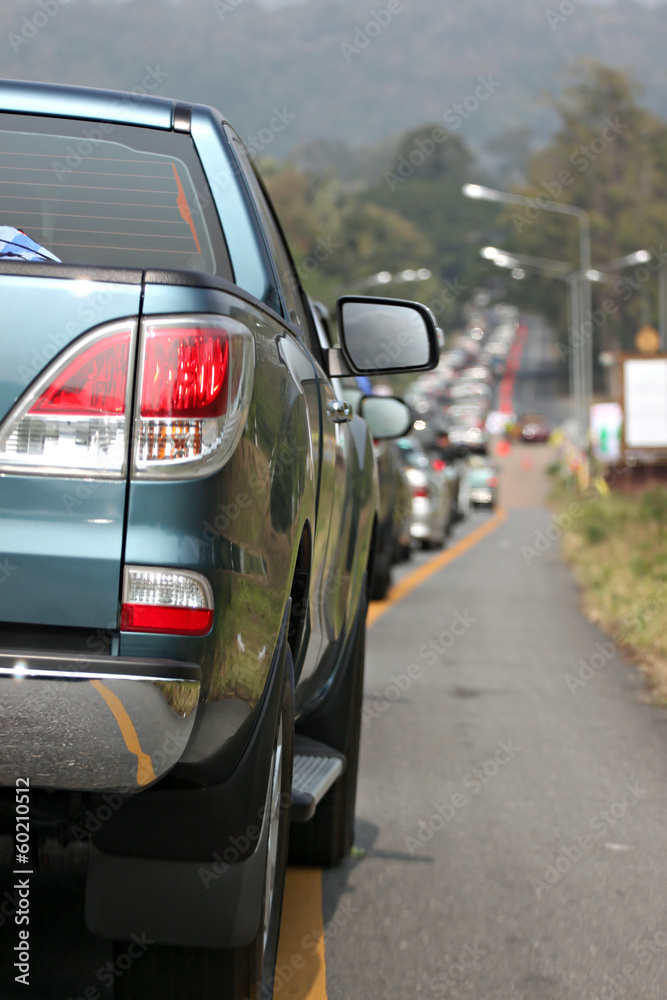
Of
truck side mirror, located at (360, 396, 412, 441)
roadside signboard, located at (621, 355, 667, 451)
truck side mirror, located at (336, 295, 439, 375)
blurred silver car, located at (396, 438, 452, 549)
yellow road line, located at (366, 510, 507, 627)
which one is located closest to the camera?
truck side mirror, located at (336, 295, 439, 375)

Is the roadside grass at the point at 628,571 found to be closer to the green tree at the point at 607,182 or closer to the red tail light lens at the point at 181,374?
the red tail light lens at the point at 181,374

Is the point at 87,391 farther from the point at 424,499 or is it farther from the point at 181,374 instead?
the point at 424,499

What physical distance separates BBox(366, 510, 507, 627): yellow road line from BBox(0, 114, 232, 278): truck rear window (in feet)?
13.2

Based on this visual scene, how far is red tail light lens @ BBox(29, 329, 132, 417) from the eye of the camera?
2355mm

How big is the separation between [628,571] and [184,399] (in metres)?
10.7

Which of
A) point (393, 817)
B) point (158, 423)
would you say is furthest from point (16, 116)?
point (393, 817)

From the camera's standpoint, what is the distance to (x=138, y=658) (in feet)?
7.51

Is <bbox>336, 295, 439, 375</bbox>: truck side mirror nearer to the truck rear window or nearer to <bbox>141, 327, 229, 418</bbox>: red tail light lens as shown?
the truck rear window

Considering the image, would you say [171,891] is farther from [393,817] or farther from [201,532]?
[393,817]

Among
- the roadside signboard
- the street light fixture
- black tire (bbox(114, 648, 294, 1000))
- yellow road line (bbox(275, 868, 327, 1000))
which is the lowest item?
yellow road line (bbox(275, 868, 327, 1000))

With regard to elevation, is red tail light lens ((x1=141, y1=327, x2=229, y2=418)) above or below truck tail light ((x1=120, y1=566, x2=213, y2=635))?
above

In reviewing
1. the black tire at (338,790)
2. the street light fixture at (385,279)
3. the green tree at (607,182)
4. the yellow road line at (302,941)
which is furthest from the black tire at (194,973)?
the green tree at (607,182)

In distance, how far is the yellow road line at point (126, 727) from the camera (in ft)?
7.40

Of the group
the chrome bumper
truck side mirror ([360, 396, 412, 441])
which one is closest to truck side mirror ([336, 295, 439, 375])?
the chrome bumper
